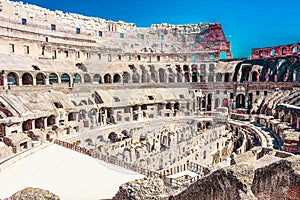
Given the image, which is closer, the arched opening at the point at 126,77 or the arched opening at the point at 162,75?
the arched opening at the point at 126,77

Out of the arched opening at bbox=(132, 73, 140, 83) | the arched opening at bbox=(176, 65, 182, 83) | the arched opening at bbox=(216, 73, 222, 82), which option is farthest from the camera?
the arched opening at bbox=(176, 65, 182, 83)

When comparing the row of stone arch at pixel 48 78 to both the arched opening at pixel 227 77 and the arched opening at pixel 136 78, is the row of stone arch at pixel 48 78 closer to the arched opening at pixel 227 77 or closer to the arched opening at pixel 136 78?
the arched opening at pixel 136 78

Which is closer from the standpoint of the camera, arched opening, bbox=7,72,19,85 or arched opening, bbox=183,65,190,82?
arched opening, bbox=7,72,19,85

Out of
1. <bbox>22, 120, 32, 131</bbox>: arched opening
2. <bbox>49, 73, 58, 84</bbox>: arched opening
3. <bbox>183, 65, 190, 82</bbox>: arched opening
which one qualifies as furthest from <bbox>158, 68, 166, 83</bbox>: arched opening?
<bbox>22, 120, 32, 131</bbox>: arched opening

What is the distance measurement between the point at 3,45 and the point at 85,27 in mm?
11548

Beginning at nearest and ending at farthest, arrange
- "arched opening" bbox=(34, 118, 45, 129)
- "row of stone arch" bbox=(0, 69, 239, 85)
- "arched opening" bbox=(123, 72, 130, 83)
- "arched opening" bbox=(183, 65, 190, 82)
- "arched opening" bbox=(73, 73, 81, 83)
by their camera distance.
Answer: "arched opening" bbox=(34, 118, 45, 129)
"row of stone arch" bbox=(0, 69, 239, 85)
"arched opening" bbox=(73, 73, 81, 83)
"arched opening" bbox=(123, 72, 130, 83)
"arched opening" bbox=(183, 65, 190, 82)

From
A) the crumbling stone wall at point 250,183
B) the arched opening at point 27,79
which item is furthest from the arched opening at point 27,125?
the crumbling stone wall at point 250,183

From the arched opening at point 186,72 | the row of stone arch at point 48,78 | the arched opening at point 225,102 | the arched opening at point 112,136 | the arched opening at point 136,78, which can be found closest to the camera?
the arched opening at point 112,136

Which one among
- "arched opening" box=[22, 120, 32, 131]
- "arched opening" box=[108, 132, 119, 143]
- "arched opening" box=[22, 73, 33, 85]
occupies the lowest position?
"arched opening" box=[108, 132, 119, 143]

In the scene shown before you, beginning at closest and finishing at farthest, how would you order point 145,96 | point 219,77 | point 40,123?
point 40,123
point 145,96
point 219,77

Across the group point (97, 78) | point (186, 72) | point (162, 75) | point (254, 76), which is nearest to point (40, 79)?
point (97, 78)

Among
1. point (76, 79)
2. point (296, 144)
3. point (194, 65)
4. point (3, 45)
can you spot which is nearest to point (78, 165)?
point (296, 144)

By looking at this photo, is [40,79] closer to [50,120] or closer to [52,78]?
[52,78]

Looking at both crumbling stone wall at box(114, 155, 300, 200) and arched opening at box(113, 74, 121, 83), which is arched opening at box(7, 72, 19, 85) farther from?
crumbling stone wall at box(114, 155, 300, 200)
